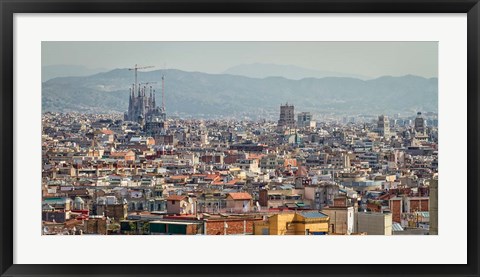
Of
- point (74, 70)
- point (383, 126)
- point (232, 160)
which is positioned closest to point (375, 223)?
point (383, 126)

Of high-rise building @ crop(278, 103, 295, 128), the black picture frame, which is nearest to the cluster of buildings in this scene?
high-rise building @ crop(278, 103, 295, 128)

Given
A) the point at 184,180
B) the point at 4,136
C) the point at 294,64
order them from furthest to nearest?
the point at 184,180 → the point at 294,64 → the point at 4,136

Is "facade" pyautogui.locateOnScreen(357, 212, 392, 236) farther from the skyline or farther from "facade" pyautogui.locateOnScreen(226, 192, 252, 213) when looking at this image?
the skyline

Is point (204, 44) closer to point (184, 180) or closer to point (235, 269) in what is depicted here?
point (184, 180)

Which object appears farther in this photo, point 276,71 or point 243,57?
point 276,71

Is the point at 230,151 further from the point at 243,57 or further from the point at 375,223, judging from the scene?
the point at 375,223
